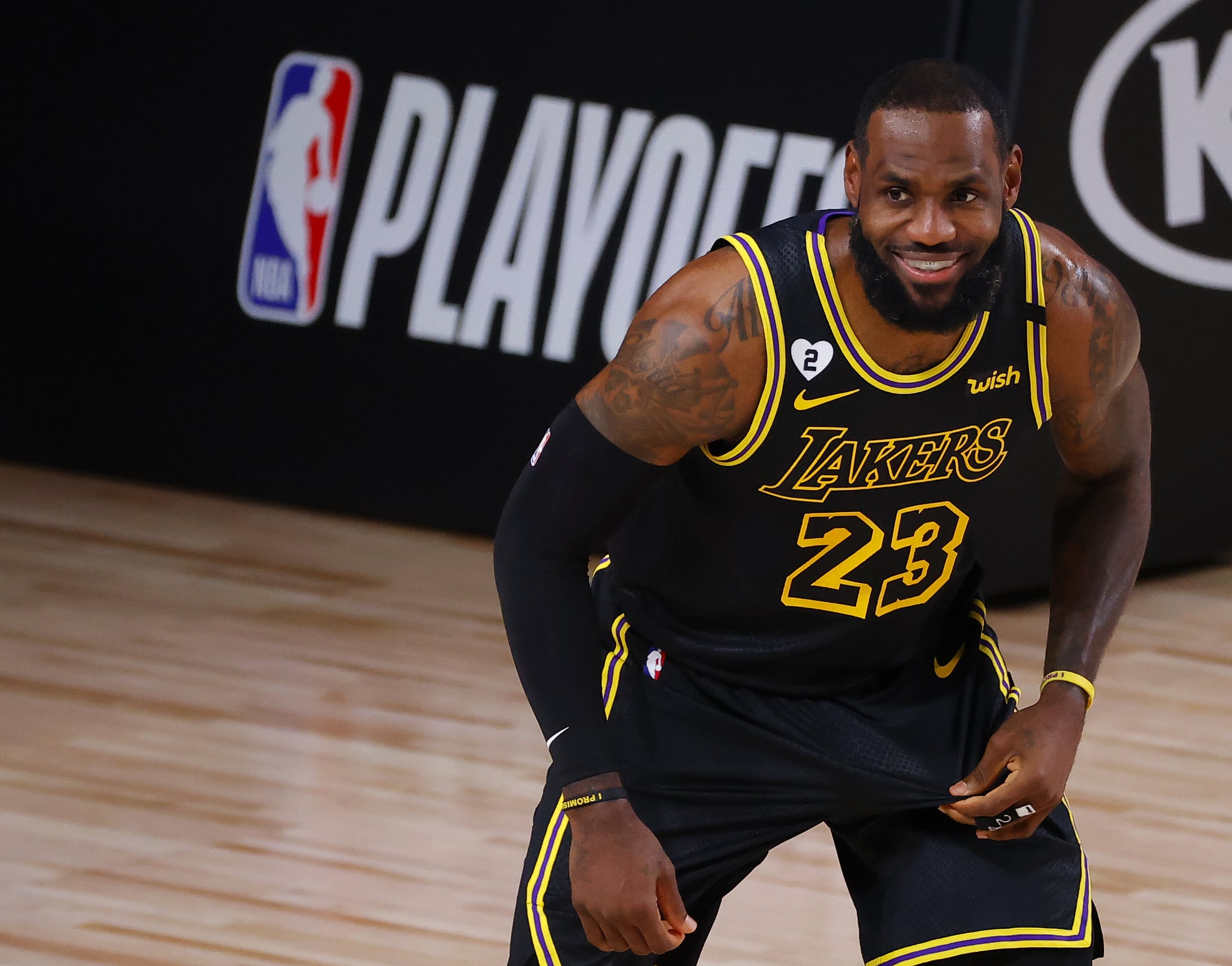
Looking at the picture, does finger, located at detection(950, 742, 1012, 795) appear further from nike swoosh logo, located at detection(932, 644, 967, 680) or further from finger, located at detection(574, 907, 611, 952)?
finger, located at detection(574, 907, 611, 952)

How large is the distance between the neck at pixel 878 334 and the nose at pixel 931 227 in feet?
0.33

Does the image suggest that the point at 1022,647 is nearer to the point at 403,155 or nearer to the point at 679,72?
the point at 679,72

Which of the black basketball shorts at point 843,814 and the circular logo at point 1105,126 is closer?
the black basketball shorts at point 843,814

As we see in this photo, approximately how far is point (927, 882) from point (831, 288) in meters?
0.70

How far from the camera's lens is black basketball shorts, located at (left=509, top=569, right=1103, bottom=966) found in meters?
2.29

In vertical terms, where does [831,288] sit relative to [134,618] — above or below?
above

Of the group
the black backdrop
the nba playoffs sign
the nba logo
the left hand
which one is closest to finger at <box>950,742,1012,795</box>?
the left hand

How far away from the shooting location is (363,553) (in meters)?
5.84

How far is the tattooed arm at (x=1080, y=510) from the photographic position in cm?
228

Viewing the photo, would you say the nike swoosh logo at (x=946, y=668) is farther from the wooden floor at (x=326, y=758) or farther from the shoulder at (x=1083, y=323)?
the wooden floor at (x=326, y=758)

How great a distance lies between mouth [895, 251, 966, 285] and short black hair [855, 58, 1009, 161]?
0.41ft

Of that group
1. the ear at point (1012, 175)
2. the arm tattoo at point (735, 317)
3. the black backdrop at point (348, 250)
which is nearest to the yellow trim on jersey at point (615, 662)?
the arm tattoo at point (735, 317)

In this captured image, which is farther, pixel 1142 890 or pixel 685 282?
pixel 1142 890

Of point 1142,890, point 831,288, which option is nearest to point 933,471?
point 831,288
